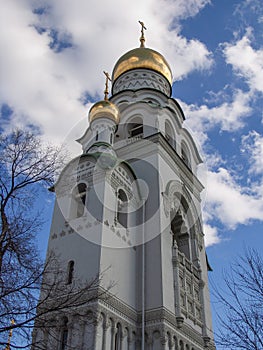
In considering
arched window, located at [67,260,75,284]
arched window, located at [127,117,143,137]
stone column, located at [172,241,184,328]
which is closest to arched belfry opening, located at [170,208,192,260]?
stone column, located at [172,241,184,328]

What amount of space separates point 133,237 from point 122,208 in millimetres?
1057

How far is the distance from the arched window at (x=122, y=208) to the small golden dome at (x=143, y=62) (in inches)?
431

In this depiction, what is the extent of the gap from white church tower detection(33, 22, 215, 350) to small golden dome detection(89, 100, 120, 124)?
0.05 m

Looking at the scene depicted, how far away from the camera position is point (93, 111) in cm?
1742

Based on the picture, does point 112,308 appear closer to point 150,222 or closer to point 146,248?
point 146,248

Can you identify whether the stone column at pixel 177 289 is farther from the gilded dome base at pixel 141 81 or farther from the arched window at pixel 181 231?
the gilded dome base at pixel 141 81

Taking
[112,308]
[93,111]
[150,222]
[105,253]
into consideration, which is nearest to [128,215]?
[150,222]

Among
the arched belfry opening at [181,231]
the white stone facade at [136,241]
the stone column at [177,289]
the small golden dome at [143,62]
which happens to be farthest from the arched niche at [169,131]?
the stone column at [177,289]

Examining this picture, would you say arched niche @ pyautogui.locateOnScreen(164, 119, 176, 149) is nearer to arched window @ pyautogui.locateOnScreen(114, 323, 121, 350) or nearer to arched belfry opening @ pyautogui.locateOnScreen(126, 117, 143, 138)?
arched belfry opening @ pyautogui.locateOnScreen(126, 117, 143, 138)

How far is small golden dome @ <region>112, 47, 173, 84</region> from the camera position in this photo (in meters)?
22.9

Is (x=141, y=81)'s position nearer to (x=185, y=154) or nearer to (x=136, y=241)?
(x=185, y=154)

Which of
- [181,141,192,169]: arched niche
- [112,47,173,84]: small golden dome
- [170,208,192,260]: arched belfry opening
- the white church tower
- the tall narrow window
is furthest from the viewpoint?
[112,47,173,84]: small golden dome

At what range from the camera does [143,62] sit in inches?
906

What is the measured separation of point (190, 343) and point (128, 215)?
4436 mm
